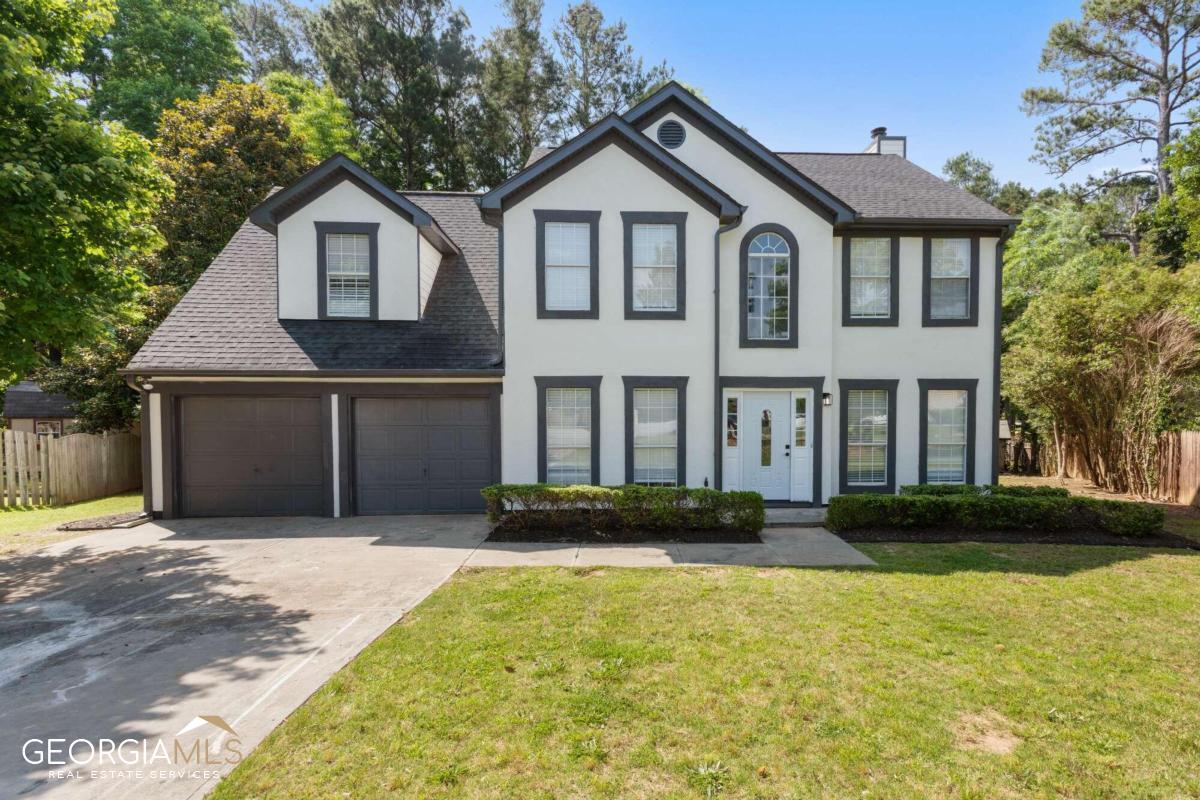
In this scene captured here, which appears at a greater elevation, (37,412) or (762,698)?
(37,412)

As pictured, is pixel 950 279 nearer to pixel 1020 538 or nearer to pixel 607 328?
pixel 1020 538

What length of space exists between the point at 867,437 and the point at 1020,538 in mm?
3254

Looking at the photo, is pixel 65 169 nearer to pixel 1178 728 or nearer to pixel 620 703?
pixel 620 703

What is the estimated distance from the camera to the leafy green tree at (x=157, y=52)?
91.9ft

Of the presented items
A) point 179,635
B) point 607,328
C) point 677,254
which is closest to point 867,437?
point 677,254

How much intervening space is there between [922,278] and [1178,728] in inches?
375

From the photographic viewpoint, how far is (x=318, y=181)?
37.3ft

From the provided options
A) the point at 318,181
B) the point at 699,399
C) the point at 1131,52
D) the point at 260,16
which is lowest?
the point at 699,399

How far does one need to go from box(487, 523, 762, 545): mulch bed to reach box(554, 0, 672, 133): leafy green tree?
25908mm

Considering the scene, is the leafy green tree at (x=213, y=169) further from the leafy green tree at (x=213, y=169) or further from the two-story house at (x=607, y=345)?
the two-story house at (x=607, y=345)

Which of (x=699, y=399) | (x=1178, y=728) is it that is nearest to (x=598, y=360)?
(x=699, y=399)

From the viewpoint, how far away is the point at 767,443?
11.3 meters

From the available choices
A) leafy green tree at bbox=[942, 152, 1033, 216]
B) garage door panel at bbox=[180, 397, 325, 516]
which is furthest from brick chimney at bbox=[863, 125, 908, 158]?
leafy green tree at bbox=[942, 152, 1033, 216]

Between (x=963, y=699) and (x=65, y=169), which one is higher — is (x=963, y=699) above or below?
below
